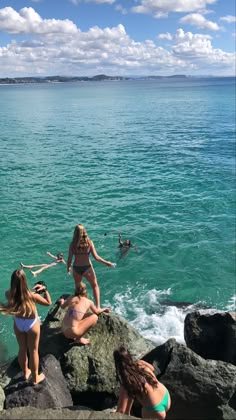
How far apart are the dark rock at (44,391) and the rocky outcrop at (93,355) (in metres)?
0.60

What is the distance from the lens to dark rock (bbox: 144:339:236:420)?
819 centimetres

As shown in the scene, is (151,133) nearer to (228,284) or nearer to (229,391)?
(228,284)

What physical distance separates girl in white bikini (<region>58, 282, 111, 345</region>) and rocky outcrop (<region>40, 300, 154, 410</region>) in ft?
1.05

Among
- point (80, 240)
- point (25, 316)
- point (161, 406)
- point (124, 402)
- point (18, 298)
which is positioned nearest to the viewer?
point (124, 402)

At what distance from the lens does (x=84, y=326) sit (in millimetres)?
9172

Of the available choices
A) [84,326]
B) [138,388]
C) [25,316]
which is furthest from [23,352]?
[138,388]

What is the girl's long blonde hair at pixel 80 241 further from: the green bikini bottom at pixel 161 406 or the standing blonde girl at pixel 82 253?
the green bikini bottom at pixel 161 406

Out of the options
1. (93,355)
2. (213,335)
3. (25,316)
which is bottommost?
(213,335)

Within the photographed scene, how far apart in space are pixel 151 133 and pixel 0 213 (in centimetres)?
3631

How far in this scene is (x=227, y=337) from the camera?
35.5 feet

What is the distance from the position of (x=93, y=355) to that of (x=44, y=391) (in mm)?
1792

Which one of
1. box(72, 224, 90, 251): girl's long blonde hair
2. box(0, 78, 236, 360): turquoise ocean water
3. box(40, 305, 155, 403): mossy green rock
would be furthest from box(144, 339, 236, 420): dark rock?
box(0, 78, 236, 360): turquoise ocean water

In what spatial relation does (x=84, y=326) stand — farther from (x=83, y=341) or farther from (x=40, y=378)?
(x=40, y=378)

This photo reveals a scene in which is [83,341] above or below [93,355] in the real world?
above
